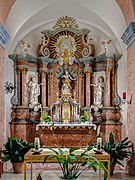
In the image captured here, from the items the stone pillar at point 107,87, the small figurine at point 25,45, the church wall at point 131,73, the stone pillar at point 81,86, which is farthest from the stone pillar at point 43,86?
the church wall at point 131,73

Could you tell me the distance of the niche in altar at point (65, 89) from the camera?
1049 centimetres

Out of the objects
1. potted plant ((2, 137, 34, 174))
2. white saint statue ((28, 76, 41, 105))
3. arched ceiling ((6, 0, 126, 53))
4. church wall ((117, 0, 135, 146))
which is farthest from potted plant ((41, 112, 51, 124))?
church wall ((117, 0, 135, 146))

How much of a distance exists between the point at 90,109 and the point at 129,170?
160 inches

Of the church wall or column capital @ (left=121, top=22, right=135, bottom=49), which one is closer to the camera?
column capital @ (left=121, top=22, right=135, bottom=49)

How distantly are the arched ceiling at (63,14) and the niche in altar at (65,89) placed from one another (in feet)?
1.29

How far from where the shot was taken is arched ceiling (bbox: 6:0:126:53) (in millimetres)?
8891

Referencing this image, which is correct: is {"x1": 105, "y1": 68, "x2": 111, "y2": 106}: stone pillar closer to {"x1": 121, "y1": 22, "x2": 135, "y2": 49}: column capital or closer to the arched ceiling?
the arched ceiling

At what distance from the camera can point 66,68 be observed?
1123 cm

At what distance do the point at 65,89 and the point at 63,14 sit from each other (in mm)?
2457

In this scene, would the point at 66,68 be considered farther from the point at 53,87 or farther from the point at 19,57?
the point at 19,57

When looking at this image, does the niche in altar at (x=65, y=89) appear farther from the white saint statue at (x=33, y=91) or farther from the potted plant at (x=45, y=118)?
the potted plant at (x=45, y=118)

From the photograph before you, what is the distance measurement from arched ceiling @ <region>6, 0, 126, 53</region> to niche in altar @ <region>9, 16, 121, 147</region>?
39cm

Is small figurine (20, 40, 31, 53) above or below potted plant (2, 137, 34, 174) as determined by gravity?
above

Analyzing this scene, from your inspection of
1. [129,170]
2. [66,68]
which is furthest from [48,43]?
[129,170]
